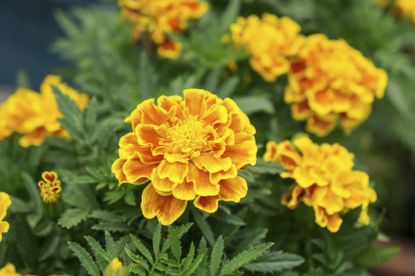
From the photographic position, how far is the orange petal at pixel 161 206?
92cm

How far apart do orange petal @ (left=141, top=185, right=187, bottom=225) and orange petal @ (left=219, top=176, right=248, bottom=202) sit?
0.20 feet

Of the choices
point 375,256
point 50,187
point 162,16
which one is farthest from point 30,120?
point 375,256

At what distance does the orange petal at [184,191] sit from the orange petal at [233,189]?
0.17 feet

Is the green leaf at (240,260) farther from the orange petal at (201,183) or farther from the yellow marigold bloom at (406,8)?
the yellow marigold bloom at (406,8)

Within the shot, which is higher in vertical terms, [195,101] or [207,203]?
[195,101]

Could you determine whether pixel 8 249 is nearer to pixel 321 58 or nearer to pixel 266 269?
pixel 266 269

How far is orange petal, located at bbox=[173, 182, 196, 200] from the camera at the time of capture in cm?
89

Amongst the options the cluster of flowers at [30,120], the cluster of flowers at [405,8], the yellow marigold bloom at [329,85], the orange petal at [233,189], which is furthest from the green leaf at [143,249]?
the cluster of flowers at [405,8]

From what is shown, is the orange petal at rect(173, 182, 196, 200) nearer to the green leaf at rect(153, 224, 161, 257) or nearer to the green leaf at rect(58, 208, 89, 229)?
the green leaf at rect(153, 224, 161, 257)

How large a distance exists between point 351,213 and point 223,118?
349mm

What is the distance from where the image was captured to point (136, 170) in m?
0.92

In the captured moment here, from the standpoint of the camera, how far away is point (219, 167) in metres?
0.91

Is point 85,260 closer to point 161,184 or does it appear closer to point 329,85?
point 161,184

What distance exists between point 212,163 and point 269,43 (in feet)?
1.86
